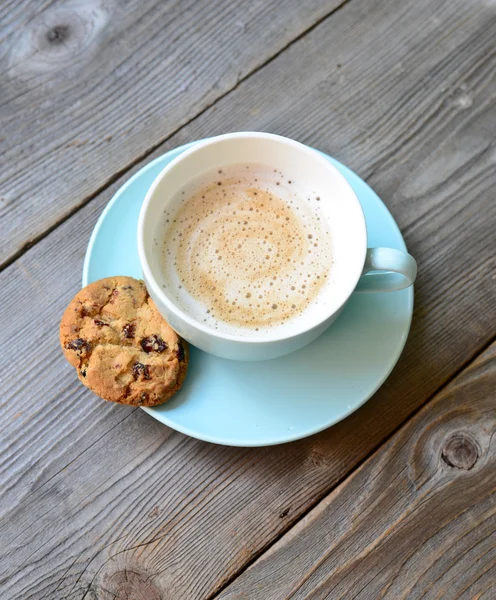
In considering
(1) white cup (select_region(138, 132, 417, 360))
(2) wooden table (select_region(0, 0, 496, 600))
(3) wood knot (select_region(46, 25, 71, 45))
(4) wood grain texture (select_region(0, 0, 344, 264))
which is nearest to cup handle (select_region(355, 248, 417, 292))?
(1) white cup (select_region(138, 132, 417, 360))

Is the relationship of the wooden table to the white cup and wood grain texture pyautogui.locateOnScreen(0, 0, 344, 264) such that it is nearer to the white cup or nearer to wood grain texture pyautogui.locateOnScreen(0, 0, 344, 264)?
wood grain texture pyautogui.locateOnScreen(0, 0, 344, 264)

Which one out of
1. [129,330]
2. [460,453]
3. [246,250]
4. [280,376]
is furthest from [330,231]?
[460,453]

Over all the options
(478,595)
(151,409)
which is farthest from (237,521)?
(478,595)

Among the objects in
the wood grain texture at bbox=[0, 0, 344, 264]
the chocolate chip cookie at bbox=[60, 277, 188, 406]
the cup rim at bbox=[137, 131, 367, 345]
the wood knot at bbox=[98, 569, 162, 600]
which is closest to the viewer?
the cup rim at bbox=[137, 131, 367, 345]

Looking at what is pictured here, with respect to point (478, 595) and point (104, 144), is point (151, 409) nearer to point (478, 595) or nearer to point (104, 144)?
point (104, 144)

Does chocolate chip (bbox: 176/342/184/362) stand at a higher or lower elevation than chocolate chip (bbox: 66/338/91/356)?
lower

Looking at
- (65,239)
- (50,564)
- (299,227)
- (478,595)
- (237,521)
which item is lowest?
(478,595)

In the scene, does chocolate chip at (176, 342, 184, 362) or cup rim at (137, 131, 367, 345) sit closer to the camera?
cup rim at (137, 131, 367, 345)

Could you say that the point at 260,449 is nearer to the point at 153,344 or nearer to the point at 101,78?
the point at 153,344
